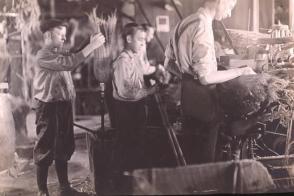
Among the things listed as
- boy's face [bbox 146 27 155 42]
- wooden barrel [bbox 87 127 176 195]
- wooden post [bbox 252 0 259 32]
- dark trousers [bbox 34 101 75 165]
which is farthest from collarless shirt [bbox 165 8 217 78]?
dark trousers [bbox 34 101 75 165]

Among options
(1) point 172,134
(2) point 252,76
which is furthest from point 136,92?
(2) point 252,76

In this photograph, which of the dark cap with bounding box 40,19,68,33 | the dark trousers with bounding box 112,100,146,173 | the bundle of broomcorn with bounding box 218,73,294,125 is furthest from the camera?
the bundle of broomcorn with bounding box 218,73,294,125

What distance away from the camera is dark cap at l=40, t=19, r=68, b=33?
2018 millimetres

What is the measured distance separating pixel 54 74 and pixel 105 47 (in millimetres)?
274

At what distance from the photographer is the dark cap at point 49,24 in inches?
79.4

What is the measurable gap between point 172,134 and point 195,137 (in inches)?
4.9

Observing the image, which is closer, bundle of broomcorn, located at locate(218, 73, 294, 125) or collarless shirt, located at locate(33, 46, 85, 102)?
collarless shirt, located at locate(33, 46, 85, 102)

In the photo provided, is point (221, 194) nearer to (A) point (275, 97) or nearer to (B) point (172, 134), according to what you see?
(B) point (172, 134)

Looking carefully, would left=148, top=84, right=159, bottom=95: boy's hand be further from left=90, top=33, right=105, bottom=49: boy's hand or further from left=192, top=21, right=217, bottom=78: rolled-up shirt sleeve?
left=90, top=33, right=105, bottom=49: boy's hand

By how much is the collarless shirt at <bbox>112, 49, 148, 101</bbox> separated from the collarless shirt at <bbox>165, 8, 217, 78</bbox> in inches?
6.5

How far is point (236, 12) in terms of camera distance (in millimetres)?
2230

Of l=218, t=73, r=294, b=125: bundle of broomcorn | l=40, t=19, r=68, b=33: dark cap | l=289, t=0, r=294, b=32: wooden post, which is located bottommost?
l=218, t=73, r=294, b=125: bundle of broomcorn

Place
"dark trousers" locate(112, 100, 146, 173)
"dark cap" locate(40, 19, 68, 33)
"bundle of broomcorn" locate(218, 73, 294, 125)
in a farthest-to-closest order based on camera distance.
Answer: "bundle of broomcorn" locate(218, 73, 294, 125)
"dark trousers" locate(112, 100, 146, 173)
"dark cap" locate(40, 19, 68, 33)

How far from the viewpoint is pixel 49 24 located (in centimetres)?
202
